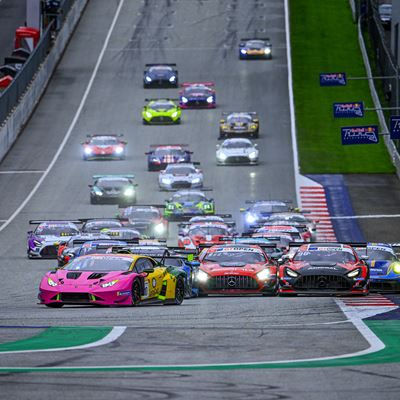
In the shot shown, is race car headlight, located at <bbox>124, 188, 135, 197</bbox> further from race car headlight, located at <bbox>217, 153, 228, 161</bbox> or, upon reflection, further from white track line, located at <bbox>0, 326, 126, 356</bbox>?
white track line, located at <bbox>0, 326, 126, 356</bbox>

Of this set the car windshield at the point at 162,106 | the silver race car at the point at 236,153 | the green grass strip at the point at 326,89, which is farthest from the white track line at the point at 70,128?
the green grass strip at the point at 326,89

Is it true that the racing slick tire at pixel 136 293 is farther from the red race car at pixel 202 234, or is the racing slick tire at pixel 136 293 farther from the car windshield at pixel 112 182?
the car windshield at pixel 112 182

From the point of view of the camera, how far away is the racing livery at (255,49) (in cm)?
8888

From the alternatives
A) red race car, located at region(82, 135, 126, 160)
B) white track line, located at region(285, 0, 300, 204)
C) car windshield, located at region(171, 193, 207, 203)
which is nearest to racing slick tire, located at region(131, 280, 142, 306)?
car windshield, located at region(171, 193, 207, 203)

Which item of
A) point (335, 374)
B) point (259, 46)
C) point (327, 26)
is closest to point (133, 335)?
point (335, 374)

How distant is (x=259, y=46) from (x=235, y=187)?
2924 cm

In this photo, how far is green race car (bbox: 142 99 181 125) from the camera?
74.5 m

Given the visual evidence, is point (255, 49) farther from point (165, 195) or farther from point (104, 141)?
point (165, 195)

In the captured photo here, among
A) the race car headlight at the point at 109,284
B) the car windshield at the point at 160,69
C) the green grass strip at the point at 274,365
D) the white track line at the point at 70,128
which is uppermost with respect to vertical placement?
the green grass strip at the point at 274,365

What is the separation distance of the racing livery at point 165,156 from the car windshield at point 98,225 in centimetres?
1782

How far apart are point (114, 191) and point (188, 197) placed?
13.1 ft

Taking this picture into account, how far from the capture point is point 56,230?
44.4 meters

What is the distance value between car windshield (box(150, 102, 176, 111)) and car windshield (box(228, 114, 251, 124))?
14.0 feet

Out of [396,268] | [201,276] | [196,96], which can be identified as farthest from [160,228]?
[196,96]
